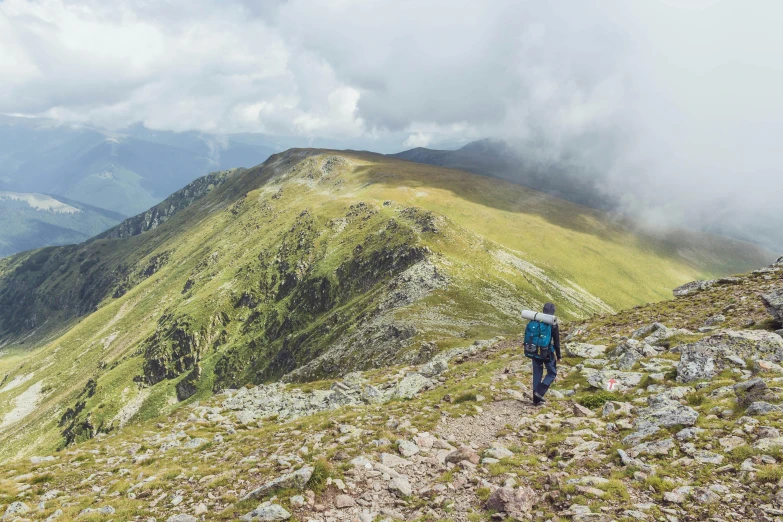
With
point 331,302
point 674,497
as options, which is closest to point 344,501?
point 674,497

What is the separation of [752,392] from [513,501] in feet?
31.4

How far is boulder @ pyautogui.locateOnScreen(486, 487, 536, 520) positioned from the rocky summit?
4 cm

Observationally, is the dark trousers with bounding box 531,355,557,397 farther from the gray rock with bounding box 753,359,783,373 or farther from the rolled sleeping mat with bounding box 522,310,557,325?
the gray rock with bounding box 753,359,783,373

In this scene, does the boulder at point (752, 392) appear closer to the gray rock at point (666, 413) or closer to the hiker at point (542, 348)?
the gray rock at point (666, 413)

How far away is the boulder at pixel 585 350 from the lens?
23422 mm

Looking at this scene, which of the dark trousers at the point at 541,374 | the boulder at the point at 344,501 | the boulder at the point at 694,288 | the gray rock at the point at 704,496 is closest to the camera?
the gray rock at the point at 704,496

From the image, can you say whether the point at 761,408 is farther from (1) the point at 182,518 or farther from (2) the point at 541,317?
(1) the point at 182,518

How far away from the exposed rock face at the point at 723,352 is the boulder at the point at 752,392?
2.81 meters

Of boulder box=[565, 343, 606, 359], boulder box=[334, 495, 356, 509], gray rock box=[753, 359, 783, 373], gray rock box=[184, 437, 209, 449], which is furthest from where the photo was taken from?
boulder box=[565, 343, 606, 359]

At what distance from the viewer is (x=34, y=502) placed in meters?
17.2

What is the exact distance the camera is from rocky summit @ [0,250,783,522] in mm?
10281

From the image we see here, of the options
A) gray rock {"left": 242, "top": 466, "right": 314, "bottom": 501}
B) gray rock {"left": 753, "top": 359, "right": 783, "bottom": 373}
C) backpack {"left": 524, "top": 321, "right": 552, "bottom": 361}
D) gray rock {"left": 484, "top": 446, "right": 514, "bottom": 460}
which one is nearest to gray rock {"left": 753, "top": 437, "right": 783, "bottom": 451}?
gray rock {"left": 753, "top": 359, "right": 783, "bottom": 373}

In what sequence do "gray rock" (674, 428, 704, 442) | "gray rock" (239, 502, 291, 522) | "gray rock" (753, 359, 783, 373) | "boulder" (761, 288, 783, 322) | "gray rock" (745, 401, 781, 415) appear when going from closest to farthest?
"gray rock" (239, 502, 291, 522)
"gray rock" (674, 428, 704, 442)
"gray rock" (745, 401, 781, 415)
"gray rock" (753, 359, 783, 373)
"boulder" (761, 288, 783, 322)

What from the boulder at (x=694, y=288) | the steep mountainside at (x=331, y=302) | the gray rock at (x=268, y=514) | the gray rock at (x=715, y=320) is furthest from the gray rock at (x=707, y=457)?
the steep mountainside at (x=331, y=302)
